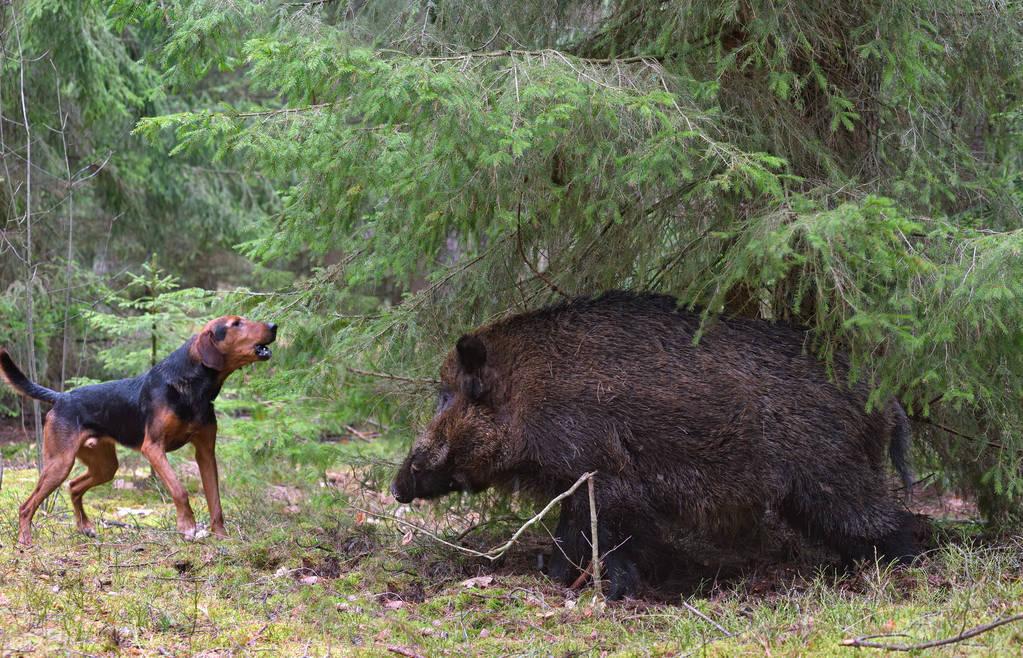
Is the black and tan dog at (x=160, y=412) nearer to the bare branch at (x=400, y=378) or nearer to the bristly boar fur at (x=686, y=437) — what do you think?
the bare branch at (x=400, y=378)

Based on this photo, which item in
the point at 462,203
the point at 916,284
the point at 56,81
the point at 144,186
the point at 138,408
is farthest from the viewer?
the point at 144,186

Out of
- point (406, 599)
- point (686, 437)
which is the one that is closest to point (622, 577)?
point (686, 437)

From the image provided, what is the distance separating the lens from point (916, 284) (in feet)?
20.3

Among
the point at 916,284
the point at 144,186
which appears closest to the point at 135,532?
the point at 916,284

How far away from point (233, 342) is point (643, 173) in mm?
3562

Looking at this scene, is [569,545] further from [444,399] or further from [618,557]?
[444,399]

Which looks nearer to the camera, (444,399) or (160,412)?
(444,399)

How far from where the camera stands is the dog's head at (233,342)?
25.3 feet

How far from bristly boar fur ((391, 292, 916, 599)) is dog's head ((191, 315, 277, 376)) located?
157 centimetres

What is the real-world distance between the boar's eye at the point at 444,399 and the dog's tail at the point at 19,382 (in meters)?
3.17

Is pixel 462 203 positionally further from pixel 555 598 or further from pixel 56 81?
pixel 56 81

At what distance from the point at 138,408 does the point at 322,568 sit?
2062mm

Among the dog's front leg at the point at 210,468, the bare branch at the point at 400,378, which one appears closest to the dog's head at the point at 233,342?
the dog's front leg at the point at 210,468

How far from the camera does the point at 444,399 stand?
25.2 ft
